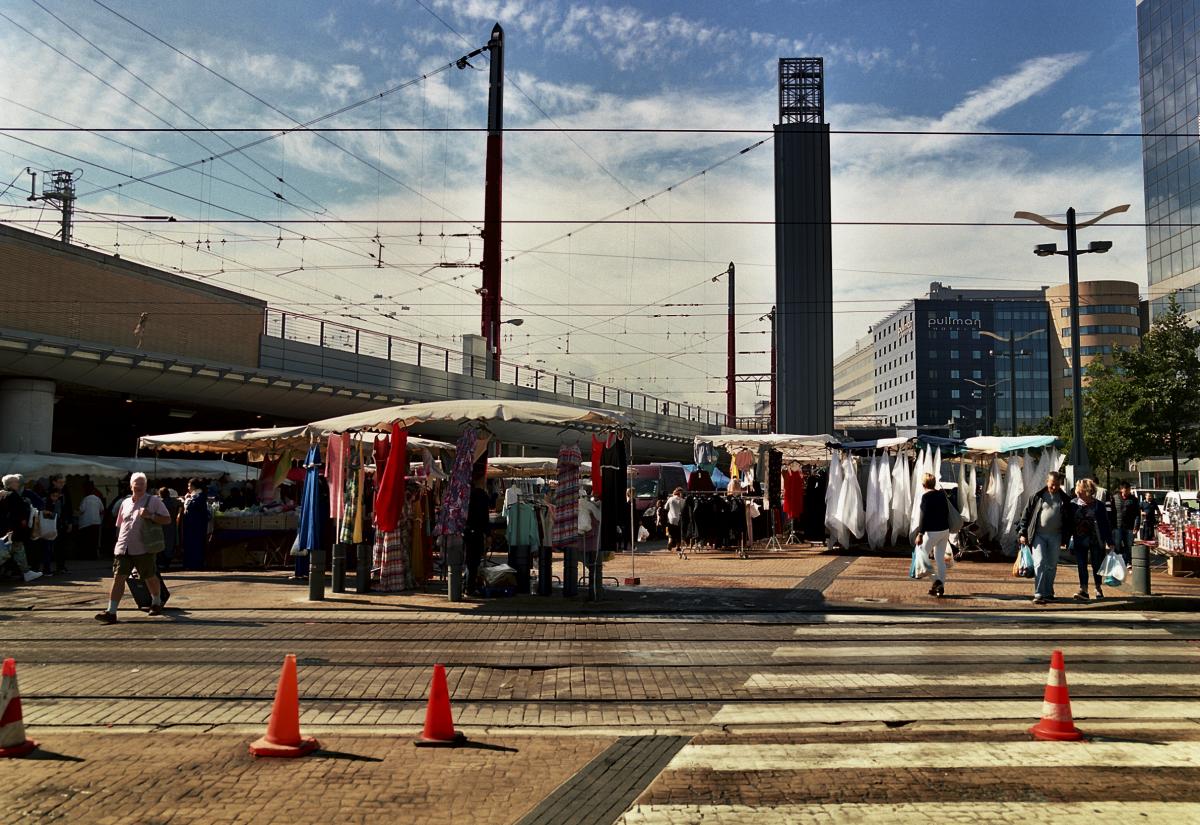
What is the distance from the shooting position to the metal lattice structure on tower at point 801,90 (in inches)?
2847

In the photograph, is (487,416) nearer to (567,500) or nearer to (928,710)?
(567,500)

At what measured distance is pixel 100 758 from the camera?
6215 mm

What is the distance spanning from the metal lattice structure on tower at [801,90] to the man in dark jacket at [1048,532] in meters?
63.1

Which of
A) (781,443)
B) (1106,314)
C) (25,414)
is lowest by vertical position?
(781,443)

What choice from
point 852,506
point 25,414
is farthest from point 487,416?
point 25,414

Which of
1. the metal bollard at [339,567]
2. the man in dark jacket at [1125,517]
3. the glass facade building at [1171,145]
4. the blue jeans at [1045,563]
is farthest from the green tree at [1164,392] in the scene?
the metal bollard at [339,567]

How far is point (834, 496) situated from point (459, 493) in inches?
477

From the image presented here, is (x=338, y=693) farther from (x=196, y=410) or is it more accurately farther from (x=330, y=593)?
(x=196, y=410)

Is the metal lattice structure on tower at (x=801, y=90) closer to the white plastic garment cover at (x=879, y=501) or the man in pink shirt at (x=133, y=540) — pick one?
the white plastic garment cover at (x=879, y=501)

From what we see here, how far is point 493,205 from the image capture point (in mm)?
35000

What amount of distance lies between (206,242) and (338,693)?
78.8 ft

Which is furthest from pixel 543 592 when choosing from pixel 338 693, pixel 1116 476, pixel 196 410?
pixel 1116 476

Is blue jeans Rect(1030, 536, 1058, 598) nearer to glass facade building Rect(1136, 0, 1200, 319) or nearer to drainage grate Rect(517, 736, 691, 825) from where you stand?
drainage grate Rect(517, 736, 691, 825)

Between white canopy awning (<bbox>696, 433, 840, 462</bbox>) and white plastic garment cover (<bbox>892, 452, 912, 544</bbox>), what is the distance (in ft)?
6.08
